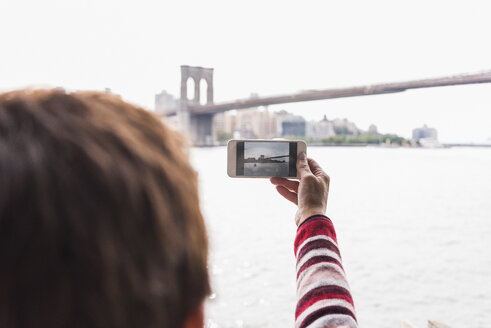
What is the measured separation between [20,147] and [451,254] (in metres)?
6.88

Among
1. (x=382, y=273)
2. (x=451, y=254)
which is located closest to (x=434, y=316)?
(x=382, y=273)

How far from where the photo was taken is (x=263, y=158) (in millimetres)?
707

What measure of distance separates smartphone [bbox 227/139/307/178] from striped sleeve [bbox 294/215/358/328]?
0.18 meters

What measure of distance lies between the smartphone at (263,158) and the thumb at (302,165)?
0.06ft

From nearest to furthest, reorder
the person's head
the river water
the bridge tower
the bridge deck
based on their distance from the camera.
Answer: the person's head
the river water
the bridge deck
the bridge tower

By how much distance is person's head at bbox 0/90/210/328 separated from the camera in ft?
0.69

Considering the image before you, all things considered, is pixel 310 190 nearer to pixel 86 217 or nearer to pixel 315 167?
pixel 315 167

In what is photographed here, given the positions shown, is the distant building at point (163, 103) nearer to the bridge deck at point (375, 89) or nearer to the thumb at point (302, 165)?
the thumb at point (302, 165)

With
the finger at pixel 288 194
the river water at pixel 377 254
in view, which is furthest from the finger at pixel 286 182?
the river water at pixel 377 254

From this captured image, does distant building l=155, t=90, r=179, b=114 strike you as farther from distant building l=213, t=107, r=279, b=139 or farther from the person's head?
distant building l=213, t=107, r=279, b=139

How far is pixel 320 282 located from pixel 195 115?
10.6m

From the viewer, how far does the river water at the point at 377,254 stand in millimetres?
4137

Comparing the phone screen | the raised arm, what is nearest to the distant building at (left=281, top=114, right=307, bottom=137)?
the phone screen

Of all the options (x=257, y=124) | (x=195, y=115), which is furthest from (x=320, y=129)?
(x=195, y=115)
